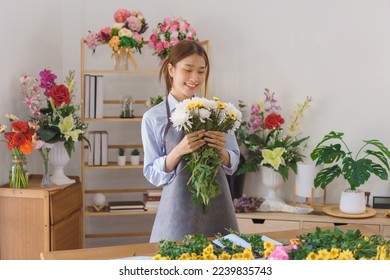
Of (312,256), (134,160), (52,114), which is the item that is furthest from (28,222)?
(312,256)

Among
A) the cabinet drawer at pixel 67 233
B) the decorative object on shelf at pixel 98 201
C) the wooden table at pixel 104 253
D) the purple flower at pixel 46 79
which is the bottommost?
the cabinet drawer at pixel 67 233

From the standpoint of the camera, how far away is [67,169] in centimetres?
472

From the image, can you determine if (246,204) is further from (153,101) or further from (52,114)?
(52,114)

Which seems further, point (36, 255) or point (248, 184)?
point (248, 184)

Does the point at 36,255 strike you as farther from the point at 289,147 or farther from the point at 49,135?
the point at 289,147

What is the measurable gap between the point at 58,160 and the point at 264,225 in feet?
4.67

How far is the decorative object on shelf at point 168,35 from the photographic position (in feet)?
13.8

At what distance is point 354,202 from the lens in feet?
13.1

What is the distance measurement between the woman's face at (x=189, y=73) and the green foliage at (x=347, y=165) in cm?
176

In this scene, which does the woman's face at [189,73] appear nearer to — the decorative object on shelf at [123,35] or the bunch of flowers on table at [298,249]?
the bunch of flowers on table at [298,249]

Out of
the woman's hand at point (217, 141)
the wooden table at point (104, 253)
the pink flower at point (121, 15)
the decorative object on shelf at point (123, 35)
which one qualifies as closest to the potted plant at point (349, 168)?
the decorative object on shelf at point (123, 35)

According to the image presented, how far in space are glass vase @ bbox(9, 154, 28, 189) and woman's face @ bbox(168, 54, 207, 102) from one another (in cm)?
159

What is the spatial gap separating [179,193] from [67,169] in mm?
2384
